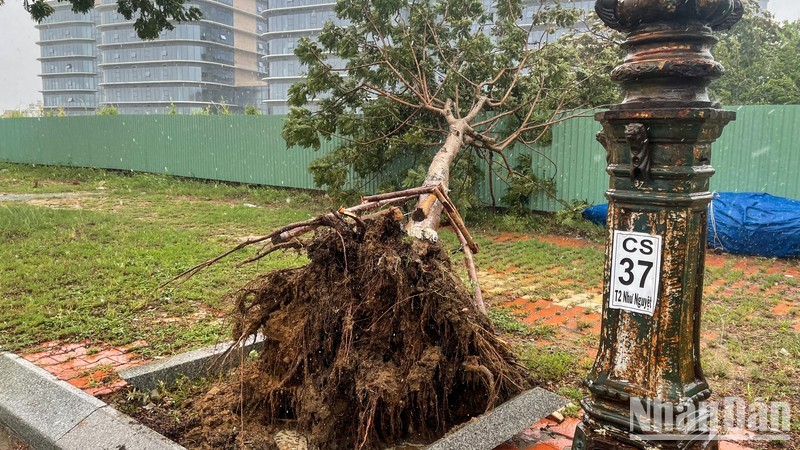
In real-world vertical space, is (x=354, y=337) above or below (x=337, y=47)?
below

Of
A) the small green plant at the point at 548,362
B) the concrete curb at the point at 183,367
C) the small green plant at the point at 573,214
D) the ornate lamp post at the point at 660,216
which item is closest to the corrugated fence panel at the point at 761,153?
the small green plant at the point at 573,214

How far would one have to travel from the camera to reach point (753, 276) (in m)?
6.21

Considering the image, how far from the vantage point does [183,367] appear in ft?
11.3

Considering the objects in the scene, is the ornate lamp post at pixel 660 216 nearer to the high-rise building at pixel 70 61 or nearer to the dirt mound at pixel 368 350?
the dirt mound at pixel 368 350

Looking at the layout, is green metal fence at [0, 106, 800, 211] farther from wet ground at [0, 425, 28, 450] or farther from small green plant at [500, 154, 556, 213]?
wet ground at [0, 425, 28, 450]

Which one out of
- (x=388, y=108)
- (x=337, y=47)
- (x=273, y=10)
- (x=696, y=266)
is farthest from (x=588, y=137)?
(x=273, y=10)

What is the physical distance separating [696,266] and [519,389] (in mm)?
1297

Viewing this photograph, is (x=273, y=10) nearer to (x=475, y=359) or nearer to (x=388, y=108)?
(x=388, y=108)

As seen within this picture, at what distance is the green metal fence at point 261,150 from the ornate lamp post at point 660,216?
23.2ft

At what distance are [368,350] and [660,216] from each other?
56.9 inches

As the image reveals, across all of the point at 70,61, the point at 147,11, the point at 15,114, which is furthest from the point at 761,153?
the point at 70,61

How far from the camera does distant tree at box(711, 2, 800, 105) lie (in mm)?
15750

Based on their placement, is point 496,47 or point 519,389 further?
point 496,47

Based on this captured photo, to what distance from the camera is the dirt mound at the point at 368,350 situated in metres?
2.65
